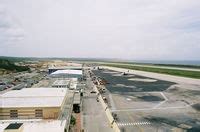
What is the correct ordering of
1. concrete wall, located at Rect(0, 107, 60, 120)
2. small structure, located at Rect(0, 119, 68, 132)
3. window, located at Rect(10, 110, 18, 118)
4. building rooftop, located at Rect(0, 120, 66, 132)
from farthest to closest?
window, located at Rect(10, 110, 18, 118), concrete wall, located at Rect(0, 107, 60, 120), building rooftop, located at Rect(0, 120, 66, 132), small structure, located at Rect(0, 119, 68, 132)

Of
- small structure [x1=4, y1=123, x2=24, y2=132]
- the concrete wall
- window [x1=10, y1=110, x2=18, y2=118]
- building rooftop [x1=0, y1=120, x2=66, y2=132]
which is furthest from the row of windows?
small structure [x1=4, y1=123, x2=24, y2=132]

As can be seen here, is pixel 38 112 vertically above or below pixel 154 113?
above

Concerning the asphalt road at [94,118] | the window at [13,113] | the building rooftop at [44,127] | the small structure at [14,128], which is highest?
A: the small structure at [14,128]

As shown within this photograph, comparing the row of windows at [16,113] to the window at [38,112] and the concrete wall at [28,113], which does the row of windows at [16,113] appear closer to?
the window at [38,112]

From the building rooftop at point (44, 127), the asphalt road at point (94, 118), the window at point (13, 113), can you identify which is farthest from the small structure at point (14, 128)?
the asphalt road at point (94, 118)

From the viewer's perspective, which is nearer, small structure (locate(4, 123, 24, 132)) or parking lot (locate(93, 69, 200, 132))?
small structure (locate(4, 123, 24, 132))

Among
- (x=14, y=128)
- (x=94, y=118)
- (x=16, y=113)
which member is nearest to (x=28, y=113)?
(x=16, y=113)

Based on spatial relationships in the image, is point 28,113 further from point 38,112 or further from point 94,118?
point 94,118

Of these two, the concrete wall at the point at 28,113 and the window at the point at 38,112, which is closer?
the concrete wall at the point at 28,113

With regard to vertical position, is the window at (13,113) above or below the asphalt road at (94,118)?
above

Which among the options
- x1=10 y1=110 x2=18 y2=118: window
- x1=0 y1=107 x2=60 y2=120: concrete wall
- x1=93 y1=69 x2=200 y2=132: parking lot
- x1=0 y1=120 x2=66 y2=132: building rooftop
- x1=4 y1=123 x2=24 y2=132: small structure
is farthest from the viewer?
x1=93 y1=69 x2=200 y2=132: parking lot

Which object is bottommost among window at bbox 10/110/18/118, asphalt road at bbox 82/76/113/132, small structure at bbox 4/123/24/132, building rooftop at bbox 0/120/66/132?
asphalt road at bbox 82/76/113/132

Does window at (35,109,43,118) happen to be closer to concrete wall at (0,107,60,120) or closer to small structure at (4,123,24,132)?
concrete wall at (0,107,60,120)
